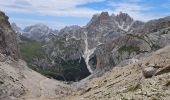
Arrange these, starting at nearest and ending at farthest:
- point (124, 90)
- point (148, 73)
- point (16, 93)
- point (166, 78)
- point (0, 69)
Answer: point (166, 78), point (124, 90), point (148, 73), point (16, 93), point (0, 69)

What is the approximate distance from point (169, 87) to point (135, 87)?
6043 millimetres

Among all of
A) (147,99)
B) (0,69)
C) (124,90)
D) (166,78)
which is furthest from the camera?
(0,69)

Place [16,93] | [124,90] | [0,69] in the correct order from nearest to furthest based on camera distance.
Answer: [124,90] → [16,93] → [0,69]

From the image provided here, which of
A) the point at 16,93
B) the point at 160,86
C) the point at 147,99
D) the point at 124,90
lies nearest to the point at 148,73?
the point at 124,90

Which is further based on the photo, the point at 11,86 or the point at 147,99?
the point at 11,86

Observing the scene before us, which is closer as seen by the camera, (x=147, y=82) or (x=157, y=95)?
(x=157, y=95)

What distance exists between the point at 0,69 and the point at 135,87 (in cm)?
15020

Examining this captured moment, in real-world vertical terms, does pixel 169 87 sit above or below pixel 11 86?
above

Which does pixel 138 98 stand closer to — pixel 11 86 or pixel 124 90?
pixel 124 90

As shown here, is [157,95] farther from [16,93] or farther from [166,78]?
[16,93]

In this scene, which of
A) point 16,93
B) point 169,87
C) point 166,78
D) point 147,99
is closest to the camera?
point 147,99

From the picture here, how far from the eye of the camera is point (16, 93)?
179375mm

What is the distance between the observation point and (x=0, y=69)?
19775cm

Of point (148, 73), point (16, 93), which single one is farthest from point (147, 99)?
point (16, 93)
